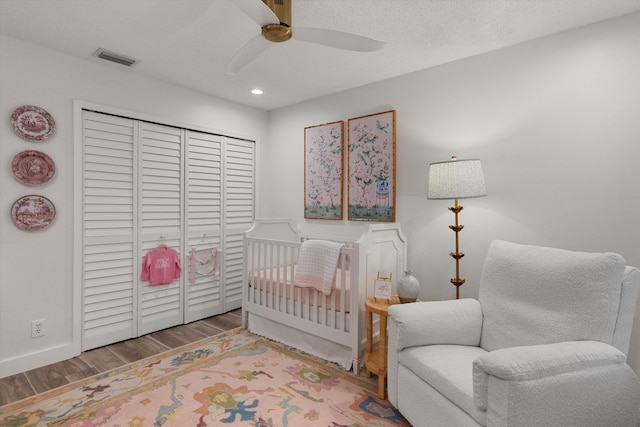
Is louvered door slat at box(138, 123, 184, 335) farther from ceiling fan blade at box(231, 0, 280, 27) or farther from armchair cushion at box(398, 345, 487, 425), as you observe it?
armchair cushion at box(398, 345, 487, 425)

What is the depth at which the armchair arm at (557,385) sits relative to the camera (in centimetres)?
126

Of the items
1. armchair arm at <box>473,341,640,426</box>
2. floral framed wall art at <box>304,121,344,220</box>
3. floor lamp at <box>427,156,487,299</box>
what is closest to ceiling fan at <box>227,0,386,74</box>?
floor lamp at <box>427,156,487,299</box>

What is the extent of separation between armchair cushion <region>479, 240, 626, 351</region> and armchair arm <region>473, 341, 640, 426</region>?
14cm

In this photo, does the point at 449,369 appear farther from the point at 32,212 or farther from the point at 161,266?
the point at 32,212

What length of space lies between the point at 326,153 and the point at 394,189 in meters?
0.92

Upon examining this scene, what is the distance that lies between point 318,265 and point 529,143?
1.78 m

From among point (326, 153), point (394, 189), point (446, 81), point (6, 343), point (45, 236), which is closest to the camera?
point (6, 343)

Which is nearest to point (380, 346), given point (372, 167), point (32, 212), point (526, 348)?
point (526, 348)

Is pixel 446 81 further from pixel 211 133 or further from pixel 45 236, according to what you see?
pixel 45 236

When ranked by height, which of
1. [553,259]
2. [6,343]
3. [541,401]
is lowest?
[6,343]

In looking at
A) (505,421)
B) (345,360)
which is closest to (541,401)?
(505,421)

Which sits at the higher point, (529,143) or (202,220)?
(529,143)

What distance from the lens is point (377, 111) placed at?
3.15 meters

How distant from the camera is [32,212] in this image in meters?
2.42
